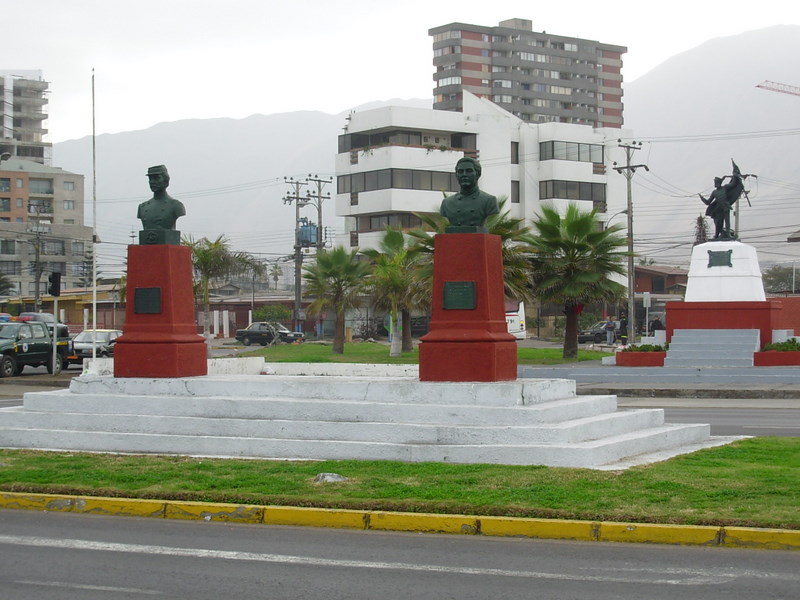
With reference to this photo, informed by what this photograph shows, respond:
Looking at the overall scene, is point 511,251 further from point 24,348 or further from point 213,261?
point 24,348

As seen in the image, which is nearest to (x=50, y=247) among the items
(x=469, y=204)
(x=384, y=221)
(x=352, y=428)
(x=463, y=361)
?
(x=384, y=221)

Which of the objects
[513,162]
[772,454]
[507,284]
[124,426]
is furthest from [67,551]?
[513,162]

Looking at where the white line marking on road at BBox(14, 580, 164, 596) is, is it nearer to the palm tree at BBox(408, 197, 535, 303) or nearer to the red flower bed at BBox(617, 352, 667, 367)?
the red flower bed at BBox(617, 352, 667, 367)

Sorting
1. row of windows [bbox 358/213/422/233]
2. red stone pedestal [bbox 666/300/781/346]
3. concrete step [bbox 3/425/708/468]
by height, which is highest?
row of windows [bbox 358/213/422/233]

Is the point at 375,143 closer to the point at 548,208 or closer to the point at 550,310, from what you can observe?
the point at 550,310

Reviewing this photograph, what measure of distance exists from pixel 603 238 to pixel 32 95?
353 ft

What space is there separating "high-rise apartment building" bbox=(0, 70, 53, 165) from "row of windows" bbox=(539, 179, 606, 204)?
68.9m

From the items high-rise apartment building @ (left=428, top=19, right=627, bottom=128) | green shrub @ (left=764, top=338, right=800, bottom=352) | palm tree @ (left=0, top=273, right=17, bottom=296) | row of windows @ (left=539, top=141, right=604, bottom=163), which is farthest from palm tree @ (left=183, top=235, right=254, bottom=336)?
high-rise apartment building @ (left=428, top=19, right=627, bottom=128)

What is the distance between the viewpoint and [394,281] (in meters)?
39.8

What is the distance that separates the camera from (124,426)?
14.0m

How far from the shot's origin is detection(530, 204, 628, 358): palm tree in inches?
1373

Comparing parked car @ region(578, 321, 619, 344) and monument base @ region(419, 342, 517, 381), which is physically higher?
monument base @ region(419, 342, 517, 381)

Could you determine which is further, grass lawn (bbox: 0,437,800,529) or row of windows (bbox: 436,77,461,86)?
row of windows (bbox: 436,77,461,86)

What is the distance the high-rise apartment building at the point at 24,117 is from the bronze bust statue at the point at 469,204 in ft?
388
